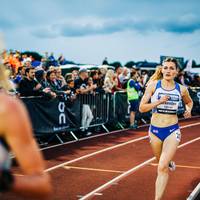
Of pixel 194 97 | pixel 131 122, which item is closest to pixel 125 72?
pixel 131 122

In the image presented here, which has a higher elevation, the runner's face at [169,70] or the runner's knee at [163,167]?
the runner's face at [169,70]

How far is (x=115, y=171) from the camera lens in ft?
29.5

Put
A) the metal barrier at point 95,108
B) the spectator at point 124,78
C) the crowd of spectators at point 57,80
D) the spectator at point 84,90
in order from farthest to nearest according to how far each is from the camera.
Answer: the spectator at point 124,78 < the metal barrier at point 95,108 < the spectator at point 84,90 < the crowd of spectators at point 57,80

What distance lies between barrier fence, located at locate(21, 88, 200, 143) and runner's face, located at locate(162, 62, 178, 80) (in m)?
4.93

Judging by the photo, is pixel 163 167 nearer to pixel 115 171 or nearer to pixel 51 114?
pixel 115 171

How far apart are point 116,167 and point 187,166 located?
158 centimetres

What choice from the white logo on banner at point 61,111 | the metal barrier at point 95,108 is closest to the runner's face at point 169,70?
the white logo on banner at point 61,111

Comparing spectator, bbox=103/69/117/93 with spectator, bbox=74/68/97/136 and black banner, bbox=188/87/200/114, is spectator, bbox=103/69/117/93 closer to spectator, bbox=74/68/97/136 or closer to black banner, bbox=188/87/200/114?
spectator, bbox=74/68/97/136

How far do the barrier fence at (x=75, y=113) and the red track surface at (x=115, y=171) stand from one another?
643mm

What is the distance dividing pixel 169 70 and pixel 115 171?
120 inches

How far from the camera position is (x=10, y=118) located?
1954mm

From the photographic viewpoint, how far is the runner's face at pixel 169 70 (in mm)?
6637

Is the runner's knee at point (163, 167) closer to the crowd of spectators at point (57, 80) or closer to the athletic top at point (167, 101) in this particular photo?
the athletic top at point (167, 101)

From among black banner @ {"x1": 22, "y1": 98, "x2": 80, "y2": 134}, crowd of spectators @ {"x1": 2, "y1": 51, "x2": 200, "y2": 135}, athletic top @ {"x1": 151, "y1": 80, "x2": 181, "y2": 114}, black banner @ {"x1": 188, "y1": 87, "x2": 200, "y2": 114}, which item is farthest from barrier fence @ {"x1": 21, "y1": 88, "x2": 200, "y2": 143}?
black banner @ {"x1": 188, "y1": 87, "x2": 200, "y2": 114}
